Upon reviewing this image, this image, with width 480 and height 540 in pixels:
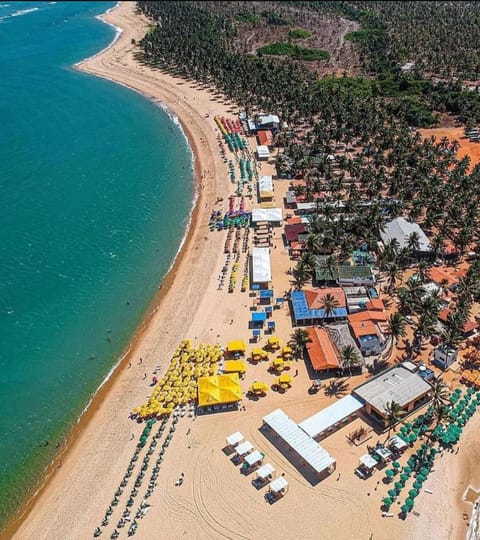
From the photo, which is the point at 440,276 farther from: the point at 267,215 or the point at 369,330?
the point at 267,215

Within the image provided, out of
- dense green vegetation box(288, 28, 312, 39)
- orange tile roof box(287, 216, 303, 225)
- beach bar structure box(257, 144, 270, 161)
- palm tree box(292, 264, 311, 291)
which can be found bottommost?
palm tree box(292, 264, 311, 291)

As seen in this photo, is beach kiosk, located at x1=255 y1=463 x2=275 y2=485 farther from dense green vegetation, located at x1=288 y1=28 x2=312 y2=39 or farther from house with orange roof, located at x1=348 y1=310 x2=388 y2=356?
dense green vegetation, located at x1=288 y1=28 x2=312 y2=39

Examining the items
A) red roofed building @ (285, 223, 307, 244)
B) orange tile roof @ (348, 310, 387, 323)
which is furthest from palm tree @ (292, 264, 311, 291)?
red roofed building @ (285, 223, 307, 244)

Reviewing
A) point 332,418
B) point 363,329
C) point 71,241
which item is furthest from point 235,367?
point 71,241

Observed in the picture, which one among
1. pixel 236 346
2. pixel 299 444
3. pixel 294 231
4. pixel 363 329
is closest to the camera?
pixel 299 444

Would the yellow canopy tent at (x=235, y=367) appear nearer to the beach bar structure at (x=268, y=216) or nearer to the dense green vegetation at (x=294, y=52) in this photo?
the beach bar structure at (x=268, y=216)

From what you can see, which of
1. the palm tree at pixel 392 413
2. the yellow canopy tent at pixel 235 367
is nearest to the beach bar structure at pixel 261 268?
the yellow canopy tent at pixel 235 367
